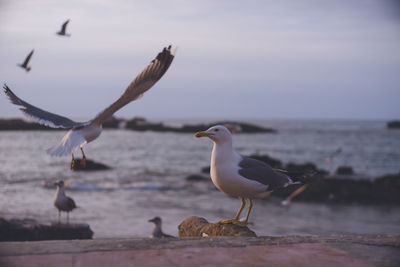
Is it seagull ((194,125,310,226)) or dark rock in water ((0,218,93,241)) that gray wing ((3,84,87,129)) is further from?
dark rock in water ((0,218,93,241))

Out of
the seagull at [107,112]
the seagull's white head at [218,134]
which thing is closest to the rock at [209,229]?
the seagull's white head at [218,134]

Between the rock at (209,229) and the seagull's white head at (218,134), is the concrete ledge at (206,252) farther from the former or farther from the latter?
the seagull's white head at (218,134)

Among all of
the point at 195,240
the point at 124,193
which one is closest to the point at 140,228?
the point at 124,193

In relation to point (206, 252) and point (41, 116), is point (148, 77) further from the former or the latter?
point (206, 252)

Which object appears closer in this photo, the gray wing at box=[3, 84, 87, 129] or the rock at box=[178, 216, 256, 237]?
the rock at box=[178, 216, 256, 237]

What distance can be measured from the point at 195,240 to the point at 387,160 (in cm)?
2661

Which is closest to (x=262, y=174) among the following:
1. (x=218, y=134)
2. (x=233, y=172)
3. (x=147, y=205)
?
(x=233, y=172)

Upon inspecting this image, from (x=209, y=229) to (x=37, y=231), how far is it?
405 centimetres

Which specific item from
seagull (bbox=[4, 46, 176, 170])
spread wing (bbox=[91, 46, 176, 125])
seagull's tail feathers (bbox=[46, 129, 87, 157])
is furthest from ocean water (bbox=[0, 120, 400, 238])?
spread wing (bbox=[91, 46, 176, 125])

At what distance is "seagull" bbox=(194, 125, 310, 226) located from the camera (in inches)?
143

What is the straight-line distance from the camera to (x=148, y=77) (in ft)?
13.2

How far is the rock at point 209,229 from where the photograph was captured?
351 centimetres

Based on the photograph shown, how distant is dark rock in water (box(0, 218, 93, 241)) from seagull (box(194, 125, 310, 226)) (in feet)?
13.0

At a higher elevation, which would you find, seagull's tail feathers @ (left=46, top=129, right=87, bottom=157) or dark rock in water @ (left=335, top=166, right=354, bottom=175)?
seagull's tail feathers @ (left=46, top=129, right=87, bottom=157)
